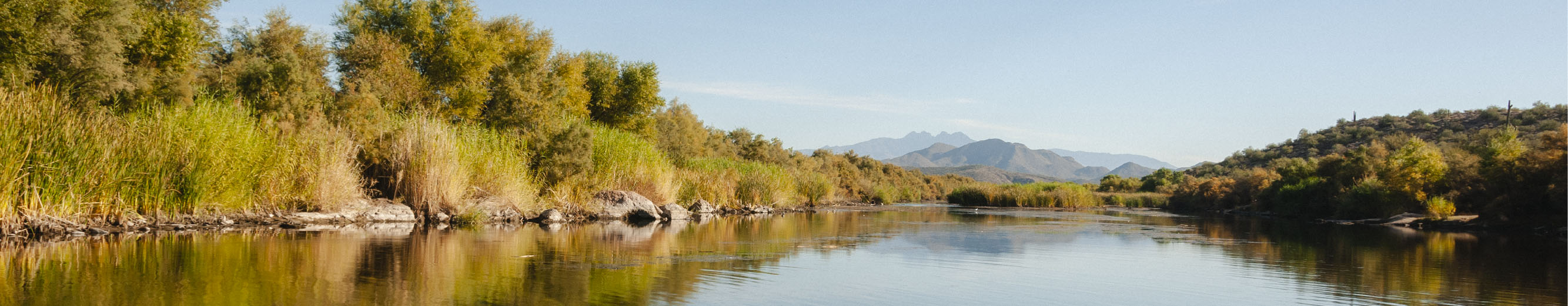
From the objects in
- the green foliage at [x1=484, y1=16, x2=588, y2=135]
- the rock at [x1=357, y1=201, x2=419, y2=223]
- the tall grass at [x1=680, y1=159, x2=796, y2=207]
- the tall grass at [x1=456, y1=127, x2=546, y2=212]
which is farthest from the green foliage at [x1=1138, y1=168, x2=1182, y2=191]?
the rock at [x1=357, y1=201, x2=419, y2=223]

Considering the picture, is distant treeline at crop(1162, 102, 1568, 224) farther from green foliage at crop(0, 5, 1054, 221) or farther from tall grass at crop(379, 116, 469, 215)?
tall grass at crop(379, 116, 469, 215)

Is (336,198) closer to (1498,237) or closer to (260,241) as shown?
(260,241)

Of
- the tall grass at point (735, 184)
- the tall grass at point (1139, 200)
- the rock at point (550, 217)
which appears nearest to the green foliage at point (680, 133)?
the tall grass at point (735, 184)

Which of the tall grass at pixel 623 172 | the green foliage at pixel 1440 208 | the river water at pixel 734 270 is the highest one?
the tall grass at pixel 623 172

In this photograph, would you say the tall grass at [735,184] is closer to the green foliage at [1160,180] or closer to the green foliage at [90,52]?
the green foliage at [90,52]

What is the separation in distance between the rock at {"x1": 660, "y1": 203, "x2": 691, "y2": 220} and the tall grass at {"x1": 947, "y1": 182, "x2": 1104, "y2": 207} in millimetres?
31443

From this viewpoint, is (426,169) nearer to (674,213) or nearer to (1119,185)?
(674,213)

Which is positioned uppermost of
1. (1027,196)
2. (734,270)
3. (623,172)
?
(623,172)

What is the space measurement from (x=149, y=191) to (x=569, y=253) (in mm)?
6823

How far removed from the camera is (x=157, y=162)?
11.3 meters

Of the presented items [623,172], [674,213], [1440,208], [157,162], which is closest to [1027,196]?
[1440,208]

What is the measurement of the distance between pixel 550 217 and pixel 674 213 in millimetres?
4867

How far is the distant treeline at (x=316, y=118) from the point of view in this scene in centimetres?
1084

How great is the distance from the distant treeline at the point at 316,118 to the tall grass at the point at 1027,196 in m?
19.9
